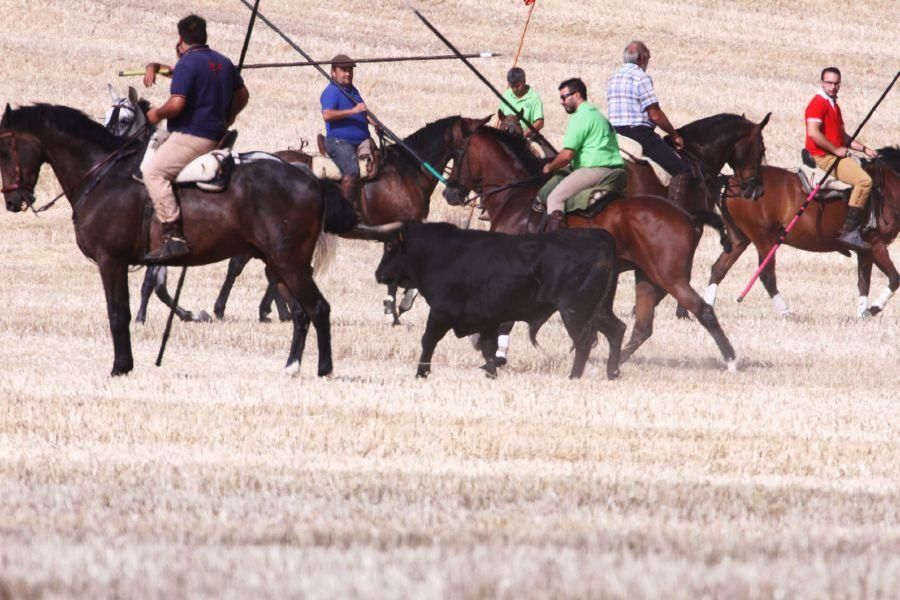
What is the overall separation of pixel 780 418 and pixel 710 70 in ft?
125

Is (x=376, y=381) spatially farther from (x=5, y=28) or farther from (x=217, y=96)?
(x=5, y=28)

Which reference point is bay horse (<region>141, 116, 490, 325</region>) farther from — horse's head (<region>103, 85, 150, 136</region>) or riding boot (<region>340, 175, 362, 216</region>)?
horse's head (<region>103, 85, 150, 136</region>)

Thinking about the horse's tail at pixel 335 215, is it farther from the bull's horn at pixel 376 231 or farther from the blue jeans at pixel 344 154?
the blue jeans at pixel 344 154

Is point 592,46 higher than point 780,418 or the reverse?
higher

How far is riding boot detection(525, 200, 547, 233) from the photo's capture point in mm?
14539

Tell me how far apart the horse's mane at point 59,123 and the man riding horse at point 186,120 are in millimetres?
491

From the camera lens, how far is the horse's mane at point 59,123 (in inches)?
494

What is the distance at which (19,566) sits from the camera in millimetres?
5848

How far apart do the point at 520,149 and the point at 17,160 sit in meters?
4.56

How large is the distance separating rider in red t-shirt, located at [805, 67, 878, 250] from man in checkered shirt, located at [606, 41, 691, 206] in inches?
103

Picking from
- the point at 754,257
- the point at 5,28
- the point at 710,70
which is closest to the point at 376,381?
the point at 754,257

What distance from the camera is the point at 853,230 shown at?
19594mm

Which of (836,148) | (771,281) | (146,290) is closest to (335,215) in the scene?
(146,290)

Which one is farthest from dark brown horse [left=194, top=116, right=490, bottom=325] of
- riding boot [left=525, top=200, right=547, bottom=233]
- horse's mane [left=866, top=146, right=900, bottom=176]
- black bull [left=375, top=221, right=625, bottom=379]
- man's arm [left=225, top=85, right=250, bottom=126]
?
horse's mane [left=866, top=146, right=900, bottom=176]
